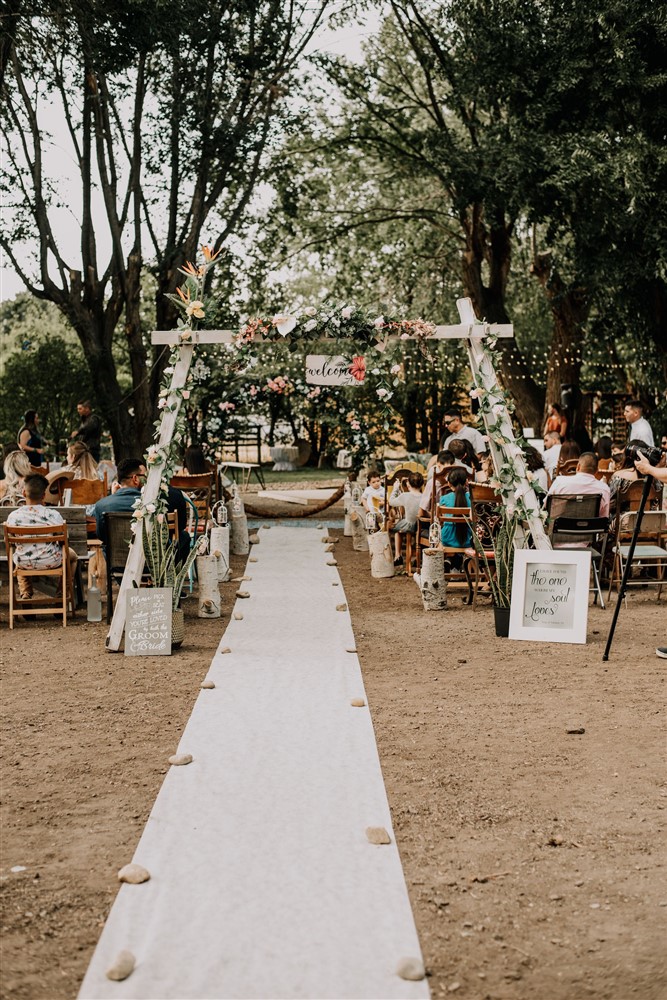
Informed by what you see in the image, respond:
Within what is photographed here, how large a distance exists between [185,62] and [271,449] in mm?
18170

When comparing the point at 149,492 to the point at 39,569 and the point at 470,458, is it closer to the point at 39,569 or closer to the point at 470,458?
the point at 39,569

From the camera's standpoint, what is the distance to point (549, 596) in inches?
324

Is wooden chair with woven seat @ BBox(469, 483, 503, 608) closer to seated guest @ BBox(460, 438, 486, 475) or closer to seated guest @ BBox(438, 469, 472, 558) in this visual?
seated guest @ BBox(438, 469, 472, 558)

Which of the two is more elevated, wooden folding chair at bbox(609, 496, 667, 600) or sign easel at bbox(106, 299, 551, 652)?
sign easel at bbox(106, 299, 551, 652)

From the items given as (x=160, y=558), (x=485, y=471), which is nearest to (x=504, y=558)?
(x=160, y=558)

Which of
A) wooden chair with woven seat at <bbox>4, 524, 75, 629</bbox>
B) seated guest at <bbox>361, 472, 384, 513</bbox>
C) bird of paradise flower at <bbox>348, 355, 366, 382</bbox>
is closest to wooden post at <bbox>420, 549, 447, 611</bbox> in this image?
bird of paradise flower at <bbox>348, 355, 366, 382</bbox>

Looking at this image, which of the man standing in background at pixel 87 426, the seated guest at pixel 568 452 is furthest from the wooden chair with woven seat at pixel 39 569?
the man standing in background at pixel 87 426

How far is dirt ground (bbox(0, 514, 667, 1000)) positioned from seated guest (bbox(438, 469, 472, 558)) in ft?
6.29

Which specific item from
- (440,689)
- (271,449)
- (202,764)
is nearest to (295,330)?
(440,689)

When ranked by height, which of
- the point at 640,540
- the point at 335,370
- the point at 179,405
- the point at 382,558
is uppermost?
the point at 335,370

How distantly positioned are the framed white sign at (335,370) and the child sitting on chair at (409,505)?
224cm

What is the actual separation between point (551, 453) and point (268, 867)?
10309mm

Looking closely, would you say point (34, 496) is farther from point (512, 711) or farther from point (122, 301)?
point (122, 301)

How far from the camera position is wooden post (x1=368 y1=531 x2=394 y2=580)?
1179 centimetres
